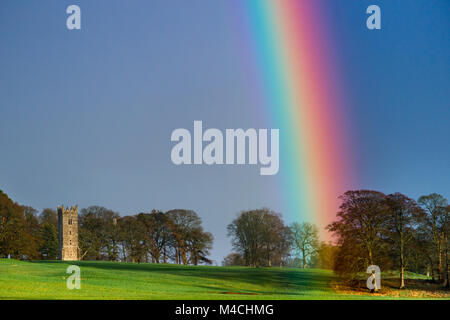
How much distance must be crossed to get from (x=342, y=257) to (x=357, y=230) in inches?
125

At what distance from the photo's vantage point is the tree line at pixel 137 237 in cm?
9525

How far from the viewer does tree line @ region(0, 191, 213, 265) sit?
95250 mm

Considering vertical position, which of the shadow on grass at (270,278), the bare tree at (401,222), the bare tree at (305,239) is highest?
the bare tree at (401,222)

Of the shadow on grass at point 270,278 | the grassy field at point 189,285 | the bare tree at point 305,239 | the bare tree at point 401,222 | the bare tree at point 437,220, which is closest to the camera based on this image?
the grassy field at point 189,285

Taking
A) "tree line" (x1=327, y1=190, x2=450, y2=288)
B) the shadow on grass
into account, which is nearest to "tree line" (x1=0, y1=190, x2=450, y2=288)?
"tree line" (x1=327, y1=190, x2=450, y2=288)

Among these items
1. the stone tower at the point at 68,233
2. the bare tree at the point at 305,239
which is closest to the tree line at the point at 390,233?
the bare tree at the point at 305,239

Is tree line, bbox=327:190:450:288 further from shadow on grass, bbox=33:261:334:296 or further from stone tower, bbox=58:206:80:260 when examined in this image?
stone tower, bbox=58:206:80:260

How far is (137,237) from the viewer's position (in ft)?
320

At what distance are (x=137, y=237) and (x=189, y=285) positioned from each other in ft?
159

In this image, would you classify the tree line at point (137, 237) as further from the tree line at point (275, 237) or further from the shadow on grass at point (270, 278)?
the shadow on grass at point (270, 278)

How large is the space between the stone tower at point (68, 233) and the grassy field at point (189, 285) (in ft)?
132

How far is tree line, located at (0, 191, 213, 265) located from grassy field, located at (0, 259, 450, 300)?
895 inches

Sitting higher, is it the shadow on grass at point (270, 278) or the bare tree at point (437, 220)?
the bare tree at point (437, 220)

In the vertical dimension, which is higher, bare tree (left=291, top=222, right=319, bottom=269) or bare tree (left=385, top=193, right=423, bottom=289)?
bare tree (left=385, top=193, right=423, bottom=289)
